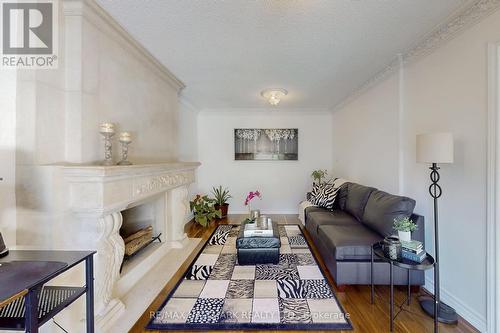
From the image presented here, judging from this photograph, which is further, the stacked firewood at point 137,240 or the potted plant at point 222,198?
the potted plant at point 222,198

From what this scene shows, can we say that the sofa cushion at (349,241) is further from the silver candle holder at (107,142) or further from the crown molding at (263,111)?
the crown molding at (263,111)

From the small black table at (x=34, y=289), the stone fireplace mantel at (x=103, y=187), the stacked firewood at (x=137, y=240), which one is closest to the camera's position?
the small black table at (x=34, y=289)

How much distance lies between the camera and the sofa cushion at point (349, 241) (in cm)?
238

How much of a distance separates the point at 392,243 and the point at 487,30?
5.86 ft

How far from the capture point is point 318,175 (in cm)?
538

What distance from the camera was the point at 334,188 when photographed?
168 inches

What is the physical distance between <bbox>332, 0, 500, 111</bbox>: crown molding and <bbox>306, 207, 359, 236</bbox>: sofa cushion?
6.76 feet

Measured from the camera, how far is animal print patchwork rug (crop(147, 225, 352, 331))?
191cm

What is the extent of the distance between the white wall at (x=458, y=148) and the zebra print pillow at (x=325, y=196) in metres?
1.30

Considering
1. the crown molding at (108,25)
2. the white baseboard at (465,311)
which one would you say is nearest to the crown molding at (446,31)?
the white baseboard at (465,311)

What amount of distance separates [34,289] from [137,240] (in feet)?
6.28

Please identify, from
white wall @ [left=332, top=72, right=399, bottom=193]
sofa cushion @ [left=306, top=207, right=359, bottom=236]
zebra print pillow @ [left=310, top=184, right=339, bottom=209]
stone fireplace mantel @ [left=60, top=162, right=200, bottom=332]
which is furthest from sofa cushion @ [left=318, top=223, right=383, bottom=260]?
stone fireplace mantel @ [left=60, top=162, right=200, bottom=332]

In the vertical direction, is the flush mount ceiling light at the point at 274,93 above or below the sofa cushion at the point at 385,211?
above

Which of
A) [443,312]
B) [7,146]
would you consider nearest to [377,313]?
[443,312]
